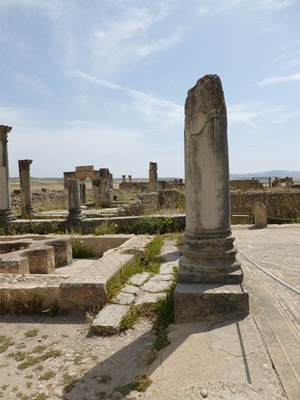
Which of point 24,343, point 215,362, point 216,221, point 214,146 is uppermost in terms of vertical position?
point 214,146

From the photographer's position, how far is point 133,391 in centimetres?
262

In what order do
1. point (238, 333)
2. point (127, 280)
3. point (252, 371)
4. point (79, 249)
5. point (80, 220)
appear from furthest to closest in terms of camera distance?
point (80, 220), point (79, 249), point (127, 280), point (238, 333), point (252, 371)

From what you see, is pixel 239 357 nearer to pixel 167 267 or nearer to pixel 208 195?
pixel 208 195

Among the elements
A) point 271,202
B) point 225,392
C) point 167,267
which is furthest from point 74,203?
point 271,202

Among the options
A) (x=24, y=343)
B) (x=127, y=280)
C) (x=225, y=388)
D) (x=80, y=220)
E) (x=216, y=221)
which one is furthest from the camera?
(x=80, y=220)

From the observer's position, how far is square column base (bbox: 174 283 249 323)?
137 inches

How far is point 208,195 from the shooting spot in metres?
3.94

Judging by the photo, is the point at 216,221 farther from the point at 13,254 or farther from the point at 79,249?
the point at 79,249

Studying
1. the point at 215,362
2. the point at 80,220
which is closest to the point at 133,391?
the point at 215,362

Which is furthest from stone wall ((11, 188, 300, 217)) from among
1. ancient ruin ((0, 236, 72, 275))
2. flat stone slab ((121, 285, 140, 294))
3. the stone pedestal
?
flat stone slab ((121, 285, 140, 294))

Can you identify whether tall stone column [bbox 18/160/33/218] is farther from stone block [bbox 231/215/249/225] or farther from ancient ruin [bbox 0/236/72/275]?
stone block [bbox 231/215/249/225]

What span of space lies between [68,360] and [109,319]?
2.38 ft

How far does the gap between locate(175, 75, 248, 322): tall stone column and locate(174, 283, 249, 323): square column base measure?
0.60ft

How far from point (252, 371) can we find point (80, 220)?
803cm
